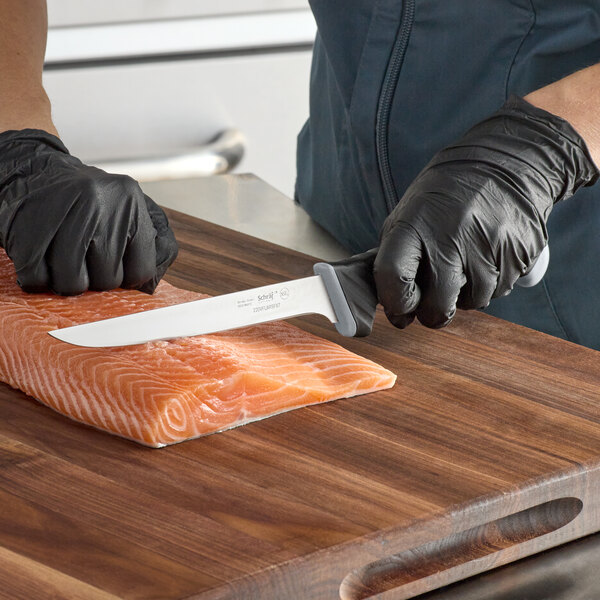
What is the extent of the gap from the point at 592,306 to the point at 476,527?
667mm

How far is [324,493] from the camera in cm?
109

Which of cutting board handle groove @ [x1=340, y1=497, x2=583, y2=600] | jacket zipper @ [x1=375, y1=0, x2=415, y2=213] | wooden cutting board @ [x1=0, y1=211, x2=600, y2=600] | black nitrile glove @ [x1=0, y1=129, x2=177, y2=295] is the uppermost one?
jacket zipper @ [x1=375, y1=0, x2=415, y2=213]

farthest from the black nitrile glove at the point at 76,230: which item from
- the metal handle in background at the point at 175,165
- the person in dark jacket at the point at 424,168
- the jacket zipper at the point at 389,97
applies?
the metal handle in background at the point at 175,165

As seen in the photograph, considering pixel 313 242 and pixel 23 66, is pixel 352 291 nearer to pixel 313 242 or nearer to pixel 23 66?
pixel 313 242

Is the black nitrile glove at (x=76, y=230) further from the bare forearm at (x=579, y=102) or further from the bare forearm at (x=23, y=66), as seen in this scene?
the bare forearm at (x=579, y=102)

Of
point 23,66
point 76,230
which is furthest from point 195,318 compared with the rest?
point 23,66

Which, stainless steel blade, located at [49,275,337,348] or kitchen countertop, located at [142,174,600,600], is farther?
stainless steel blade, located at [49,275,337,348]

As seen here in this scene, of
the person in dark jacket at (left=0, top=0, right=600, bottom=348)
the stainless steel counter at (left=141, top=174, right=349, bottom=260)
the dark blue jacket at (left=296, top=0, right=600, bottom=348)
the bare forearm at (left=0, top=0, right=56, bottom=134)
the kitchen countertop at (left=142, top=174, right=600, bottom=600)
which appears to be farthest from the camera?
the stainless steel counter at (left=141, top=174, right=349, bottom=260)

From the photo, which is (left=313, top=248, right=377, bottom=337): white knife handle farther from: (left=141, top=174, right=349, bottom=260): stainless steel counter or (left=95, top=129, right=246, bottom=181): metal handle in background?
(left=95, top=129, right=246, bottom=181): metal handle in background

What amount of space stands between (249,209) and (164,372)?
973 mm

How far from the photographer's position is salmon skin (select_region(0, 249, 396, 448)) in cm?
119

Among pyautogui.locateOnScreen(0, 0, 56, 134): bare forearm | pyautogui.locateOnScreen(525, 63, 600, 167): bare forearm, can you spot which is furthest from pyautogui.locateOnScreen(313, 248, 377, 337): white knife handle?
pyautogui.locateOnScreen(0, 0, 56, 134): bare forearm

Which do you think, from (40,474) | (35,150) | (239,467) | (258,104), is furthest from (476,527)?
(258,104)

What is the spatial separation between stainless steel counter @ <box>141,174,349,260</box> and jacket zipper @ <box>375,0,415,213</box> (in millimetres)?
237
